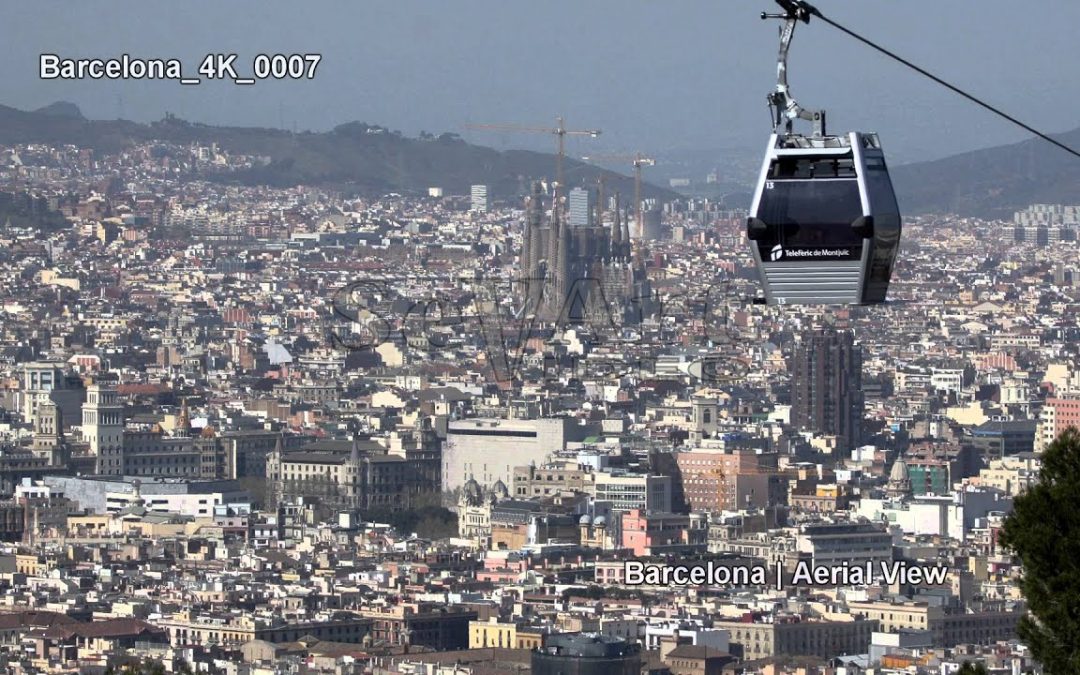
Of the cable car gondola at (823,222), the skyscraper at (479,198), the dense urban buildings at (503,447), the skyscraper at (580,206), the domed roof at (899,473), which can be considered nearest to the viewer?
the cable car gondola at (823,222)

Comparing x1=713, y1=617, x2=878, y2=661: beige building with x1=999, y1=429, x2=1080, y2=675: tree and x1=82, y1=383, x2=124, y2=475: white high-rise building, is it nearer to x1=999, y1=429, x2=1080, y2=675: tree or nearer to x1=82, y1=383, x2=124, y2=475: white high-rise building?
x1=82, y1=383, x2=124, y2=475: white high-rise building

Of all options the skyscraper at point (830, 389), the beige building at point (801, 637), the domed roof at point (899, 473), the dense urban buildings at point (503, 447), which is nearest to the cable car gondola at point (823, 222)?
the dense urban buildings at point (503, 447)

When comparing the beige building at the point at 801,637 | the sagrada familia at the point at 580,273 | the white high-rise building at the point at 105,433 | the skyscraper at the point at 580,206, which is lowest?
the beige building at the point at 801,637

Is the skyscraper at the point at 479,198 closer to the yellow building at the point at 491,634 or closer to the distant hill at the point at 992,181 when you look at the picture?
the distant hill at the point at 992,181

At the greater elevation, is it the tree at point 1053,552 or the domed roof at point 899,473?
the domed roof at point 899,473

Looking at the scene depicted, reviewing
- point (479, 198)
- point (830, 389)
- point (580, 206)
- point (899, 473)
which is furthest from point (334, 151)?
point (899, 473)

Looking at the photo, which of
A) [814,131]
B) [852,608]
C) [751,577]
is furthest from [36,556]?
[814,131]

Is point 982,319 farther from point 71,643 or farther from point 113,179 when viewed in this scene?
point 71,643
